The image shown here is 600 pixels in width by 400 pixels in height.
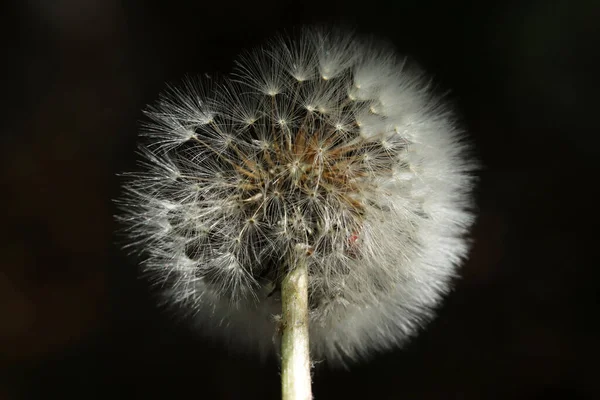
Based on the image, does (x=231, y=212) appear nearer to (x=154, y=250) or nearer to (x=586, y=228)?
(x=154, y=250)

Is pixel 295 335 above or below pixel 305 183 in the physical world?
below

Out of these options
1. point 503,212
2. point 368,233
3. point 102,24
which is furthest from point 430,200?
point 102,24

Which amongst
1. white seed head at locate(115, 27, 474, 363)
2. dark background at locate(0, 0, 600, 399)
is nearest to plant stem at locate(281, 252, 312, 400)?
white seed head at locate(115, 27, 474, 363)

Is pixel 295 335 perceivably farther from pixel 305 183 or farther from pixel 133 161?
pixel 133 161

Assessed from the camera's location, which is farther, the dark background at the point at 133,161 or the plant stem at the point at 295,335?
the dark background at the point at 133,161

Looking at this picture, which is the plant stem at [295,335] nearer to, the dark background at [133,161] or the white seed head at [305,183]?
the white seed head at [305,183]

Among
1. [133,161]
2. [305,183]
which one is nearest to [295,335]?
[305,183]

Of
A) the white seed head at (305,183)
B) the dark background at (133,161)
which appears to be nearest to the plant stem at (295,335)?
Answer: the white seed head at (305,183)
